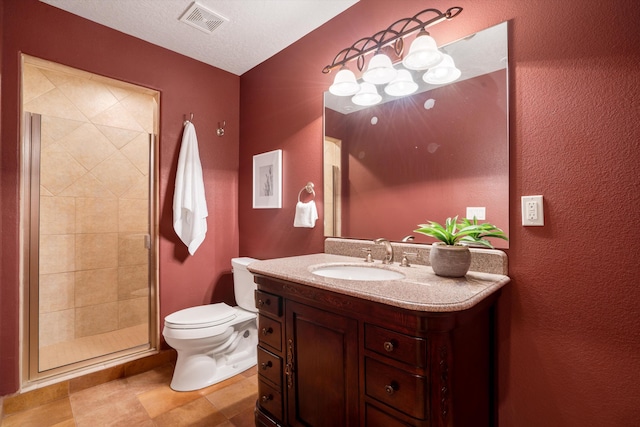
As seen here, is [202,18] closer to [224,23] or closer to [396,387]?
[224,23]

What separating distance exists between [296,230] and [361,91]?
1.04 m

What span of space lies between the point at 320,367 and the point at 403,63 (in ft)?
4.67

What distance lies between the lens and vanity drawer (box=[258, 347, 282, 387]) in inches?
55.2

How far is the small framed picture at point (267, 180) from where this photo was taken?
234 centimetres

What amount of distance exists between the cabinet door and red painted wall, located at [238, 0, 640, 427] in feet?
2.20

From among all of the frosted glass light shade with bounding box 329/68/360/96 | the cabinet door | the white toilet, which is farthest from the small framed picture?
the cabinet door

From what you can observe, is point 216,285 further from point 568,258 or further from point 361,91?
point 568,258

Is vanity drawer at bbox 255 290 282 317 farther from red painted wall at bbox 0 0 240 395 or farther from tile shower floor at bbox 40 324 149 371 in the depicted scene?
tile shower floor at bbox 40 324 149 371

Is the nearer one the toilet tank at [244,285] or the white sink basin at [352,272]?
A: the white sink basin at [352,272]

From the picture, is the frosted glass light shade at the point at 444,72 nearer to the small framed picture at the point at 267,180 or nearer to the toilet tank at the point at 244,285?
the small framed picture at the point at 267,180

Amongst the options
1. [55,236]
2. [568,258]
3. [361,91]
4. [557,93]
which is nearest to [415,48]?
[361,91]

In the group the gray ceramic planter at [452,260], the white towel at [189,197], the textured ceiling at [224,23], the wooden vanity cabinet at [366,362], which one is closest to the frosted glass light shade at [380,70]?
the textured ceiling at [224,23]

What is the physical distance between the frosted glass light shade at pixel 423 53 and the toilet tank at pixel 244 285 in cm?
175

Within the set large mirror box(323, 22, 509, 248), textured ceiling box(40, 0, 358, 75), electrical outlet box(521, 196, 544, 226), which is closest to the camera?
electrical outlet box(521, 196, 544, 226)
